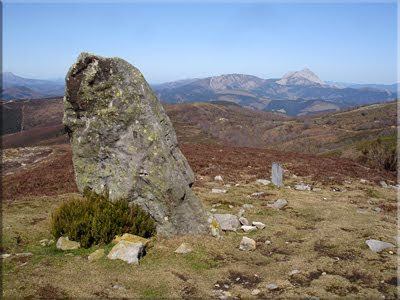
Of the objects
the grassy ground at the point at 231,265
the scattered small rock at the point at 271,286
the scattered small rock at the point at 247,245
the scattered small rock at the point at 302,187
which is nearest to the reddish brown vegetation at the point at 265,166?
the scattered small rock at the point at 302,187

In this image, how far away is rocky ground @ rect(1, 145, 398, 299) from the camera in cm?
841

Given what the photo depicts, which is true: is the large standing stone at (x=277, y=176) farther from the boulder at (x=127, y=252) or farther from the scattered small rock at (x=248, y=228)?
the boulder at (x=127, y=252)

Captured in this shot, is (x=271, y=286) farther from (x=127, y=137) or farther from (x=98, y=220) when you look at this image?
(x=127, y=137)

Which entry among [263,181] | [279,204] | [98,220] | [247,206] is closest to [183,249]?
[98,220]

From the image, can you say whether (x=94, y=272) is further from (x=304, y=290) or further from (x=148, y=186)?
(x=304, y=290)

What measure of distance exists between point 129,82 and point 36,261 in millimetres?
6066

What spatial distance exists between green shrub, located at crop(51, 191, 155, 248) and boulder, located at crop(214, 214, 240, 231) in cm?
299

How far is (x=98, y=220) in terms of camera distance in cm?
1098

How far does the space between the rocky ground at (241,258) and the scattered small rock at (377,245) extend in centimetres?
15

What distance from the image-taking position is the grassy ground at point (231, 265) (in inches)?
328

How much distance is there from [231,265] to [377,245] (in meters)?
4.81

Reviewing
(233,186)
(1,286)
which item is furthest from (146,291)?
(233,186)

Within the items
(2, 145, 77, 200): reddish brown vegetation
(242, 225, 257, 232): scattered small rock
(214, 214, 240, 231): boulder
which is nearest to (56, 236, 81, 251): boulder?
(214, 214, 240, 231): boulder

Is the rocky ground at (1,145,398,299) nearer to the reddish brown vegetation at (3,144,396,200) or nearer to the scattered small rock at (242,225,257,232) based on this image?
the scattered small rock at (242,225,257,232)
